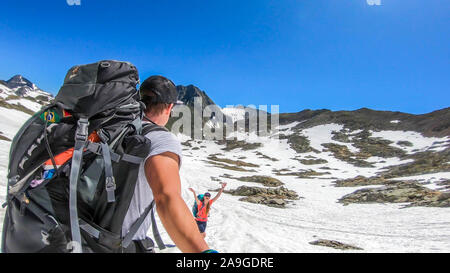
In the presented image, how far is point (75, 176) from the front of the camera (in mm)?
1676

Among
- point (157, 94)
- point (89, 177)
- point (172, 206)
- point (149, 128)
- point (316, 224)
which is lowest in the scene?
point (316, 224)

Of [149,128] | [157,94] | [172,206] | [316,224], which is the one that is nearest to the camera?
[172,206]

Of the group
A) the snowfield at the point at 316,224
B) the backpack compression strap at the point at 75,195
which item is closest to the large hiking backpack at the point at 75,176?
the backpack compression strap at the point at 75,195

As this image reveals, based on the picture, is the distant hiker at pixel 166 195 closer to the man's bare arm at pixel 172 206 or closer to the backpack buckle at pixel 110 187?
the man's bare arm at pixel 172 206

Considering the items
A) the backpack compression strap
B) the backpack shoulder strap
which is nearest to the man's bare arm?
the backpack shoulder strap

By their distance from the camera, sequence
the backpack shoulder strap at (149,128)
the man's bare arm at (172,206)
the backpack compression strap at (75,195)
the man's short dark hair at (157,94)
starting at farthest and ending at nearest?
the man's short dark hair at (157,94), the backpack shoulder strap at (149,128), the backpack compression strap at (75,195), the man's bare arm at (172,206)

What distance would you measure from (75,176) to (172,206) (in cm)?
66

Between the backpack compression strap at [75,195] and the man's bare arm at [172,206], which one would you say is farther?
the backpack compression strap at [75,195]

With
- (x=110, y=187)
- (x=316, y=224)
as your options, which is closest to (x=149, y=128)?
(x=110, y=187)

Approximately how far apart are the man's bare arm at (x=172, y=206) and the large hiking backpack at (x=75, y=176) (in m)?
0.17

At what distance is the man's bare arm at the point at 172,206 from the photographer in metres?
1.57

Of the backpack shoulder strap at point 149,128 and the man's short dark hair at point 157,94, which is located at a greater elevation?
the man's short dark hair at point 157,94

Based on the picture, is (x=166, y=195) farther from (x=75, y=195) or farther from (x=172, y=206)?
(x=75, y=195)
